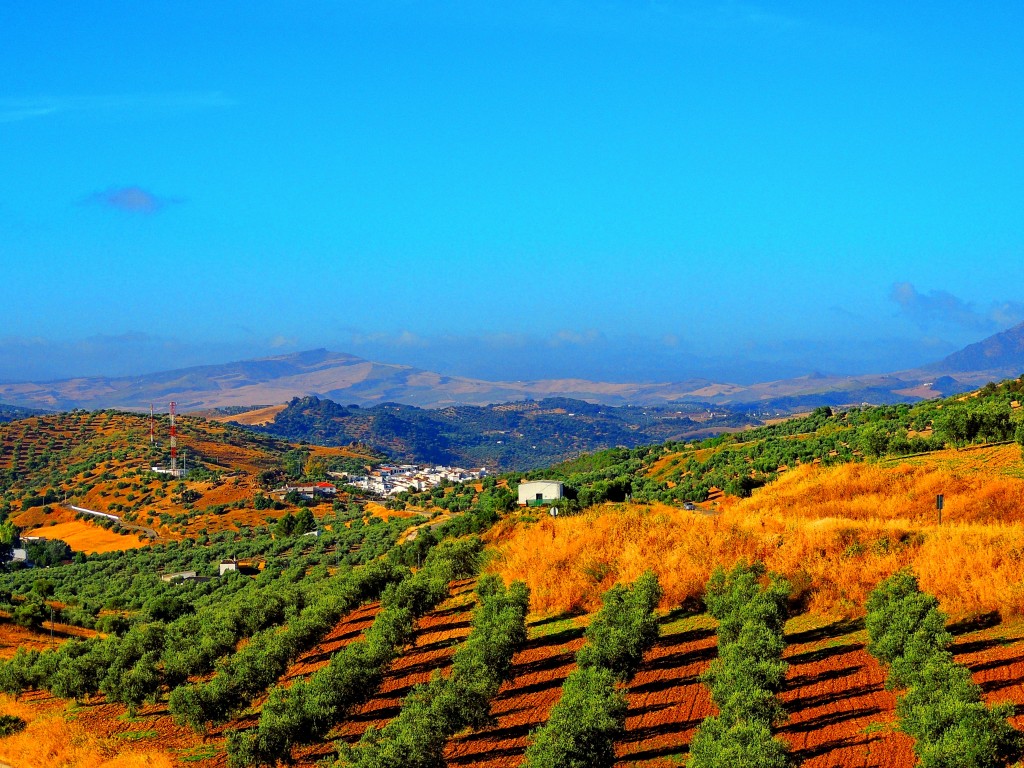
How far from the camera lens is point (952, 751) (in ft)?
44.7

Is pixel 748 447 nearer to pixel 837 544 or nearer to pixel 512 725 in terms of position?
pixel 837 544

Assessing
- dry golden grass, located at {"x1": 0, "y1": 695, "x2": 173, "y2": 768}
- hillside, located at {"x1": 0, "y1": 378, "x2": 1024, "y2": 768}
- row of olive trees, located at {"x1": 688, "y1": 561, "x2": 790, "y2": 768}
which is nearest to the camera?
row of olive trees, located at {"x1": 688, "y1": 561, "x2": 790, "y2": 768}

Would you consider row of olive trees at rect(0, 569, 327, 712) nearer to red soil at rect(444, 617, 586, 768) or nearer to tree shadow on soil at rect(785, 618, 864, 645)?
red soil at rect(444, 617, 586, 768)

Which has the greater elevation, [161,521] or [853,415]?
[853,415]

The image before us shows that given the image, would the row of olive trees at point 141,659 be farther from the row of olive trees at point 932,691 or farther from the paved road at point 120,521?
the paved road at point 120,521

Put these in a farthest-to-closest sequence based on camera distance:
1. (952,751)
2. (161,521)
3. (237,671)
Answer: (161,521) < (237,671) < (952,751)

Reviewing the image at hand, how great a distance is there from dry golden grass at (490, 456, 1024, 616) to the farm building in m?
Answer: 11.8

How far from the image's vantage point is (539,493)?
5006 cm

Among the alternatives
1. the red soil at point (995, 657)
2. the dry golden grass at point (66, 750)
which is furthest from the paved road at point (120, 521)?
the red soil at point (995, 657)

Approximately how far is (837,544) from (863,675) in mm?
7270

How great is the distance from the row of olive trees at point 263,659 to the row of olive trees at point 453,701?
431 cm

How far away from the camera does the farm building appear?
162 ft

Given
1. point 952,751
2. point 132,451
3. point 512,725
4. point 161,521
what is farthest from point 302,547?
point 132,451

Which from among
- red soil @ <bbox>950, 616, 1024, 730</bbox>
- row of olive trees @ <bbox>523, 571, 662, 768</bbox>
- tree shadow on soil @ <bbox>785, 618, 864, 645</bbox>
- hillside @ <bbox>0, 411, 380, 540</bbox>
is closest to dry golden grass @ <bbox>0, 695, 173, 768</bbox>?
row of olive trees @ <bbox>523, 571, 662, 768</bbox>
